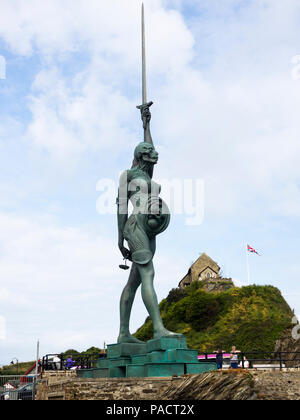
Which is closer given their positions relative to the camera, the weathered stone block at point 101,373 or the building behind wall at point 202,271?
the weathered stone block at point 101,373

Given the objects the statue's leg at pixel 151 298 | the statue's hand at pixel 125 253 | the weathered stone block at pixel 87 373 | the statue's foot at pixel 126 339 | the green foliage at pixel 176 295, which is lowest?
the weathered stone block at pixel 87 373

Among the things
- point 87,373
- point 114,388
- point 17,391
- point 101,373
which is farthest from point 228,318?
point 114,388

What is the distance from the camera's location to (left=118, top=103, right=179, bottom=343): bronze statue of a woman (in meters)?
9.99

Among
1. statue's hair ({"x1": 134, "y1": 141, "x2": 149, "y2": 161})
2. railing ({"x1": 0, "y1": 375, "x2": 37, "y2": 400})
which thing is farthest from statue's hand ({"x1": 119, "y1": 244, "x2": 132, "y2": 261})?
railing ({"x1": 0, "y1": 375, "x2": 37, "y2": 400})

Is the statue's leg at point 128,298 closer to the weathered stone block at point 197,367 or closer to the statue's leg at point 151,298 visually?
the statue's leg at point 151,298

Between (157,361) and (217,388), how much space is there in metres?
1.47

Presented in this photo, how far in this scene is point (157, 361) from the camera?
8.85 meters

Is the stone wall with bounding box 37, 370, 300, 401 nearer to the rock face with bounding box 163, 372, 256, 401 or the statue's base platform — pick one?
the rock face with bounding box 163, 372, 256, 401

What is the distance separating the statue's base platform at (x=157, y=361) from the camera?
28.5 feet

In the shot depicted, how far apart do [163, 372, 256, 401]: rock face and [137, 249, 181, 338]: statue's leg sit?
139 cm

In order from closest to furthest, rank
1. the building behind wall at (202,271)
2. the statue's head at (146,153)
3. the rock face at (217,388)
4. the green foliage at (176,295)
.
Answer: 1. the rock face at (217,388)
2. the statue's head at (146,153)
3. the green foliage at (176,295)
4. the building behind wall at (202,271)

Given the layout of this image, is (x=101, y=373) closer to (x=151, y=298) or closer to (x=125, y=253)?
(x=151, y=298)

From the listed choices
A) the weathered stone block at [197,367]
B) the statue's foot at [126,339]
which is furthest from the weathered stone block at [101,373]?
the weathered stone block at [197,367]
